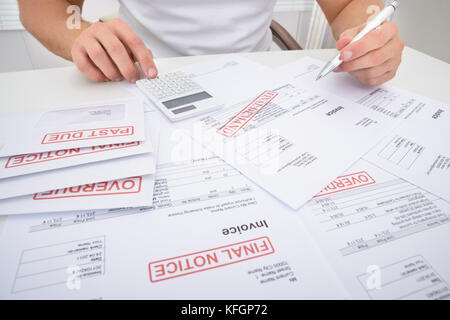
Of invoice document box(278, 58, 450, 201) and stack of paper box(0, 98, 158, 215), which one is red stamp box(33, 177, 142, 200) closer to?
stack of paper box(0, 98, 158, 215)

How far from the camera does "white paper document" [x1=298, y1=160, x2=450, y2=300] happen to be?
21 cm

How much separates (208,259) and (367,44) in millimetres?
434

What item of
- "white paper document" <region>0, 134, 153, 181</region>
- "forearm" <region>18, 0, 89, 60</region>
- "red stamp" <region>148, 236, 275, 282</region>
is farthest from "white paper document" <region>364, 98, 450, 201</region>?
"forearm" <region>18, 0, 89, 60</region>

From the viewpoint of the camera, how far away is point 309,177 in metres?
0.31

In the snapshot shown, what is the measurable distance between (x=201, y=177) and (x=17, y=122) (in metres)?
0.29

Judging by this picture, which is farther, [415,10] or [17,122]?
[415,10]

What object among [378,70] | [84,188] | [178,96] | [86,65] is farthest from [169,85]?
[378,70]

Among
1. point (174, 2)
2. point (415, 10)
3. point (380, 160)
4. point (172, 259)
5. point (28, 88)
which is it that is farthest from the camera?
point (415, 10)

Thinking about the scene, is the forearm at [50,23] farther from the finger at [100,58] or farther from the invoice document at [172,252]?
the invoice document at [172,252]

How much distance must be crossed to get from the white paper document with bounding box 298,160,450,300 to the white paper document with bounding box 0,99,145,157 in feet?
0.83

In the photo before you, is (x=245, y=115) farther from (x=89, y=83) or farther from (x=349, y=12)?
(x=349, y=12)

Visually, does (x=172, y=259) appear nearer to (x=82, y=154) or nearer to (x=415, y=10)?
(x=82, y=154)

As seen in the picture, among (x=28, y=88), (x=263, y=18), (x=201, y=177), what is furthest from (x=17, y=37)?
(x=201, y=177)

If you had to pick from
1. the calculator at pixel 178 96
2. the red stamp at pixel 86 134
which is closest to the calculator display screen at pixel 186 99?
the calculator at pixel 178 96
